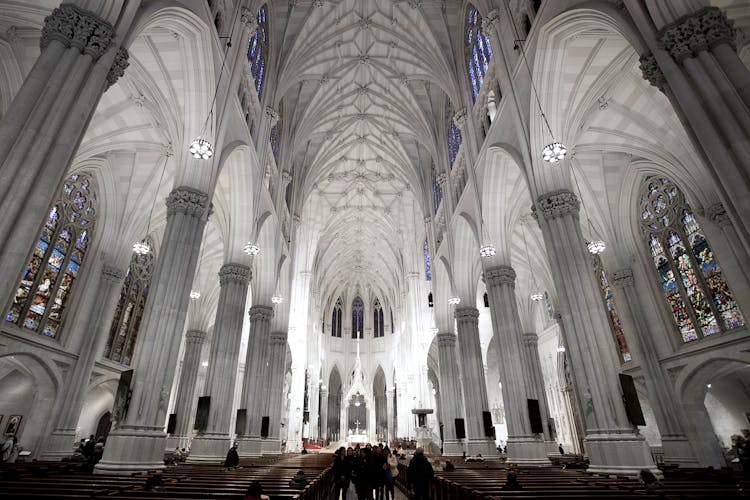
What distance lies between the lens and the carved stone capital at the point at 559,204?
454 inches

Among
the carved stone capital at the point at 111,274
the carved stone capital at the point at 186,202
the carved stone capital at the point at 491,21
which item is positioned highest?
the carved stone capital at the point at 491,21

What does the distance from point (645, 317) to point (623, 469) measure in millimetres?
11773

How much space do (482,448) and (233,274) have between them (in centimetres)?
A: 1367

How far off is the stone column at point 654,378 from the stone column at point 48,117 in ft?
68.5

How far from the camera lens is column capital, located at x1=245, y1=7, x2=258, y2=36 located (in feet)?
46.5

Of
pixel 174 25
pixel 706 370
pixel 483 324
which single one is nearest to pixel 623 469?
pixel 706 370

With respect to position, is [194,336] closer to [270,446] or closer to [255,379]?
[255,379]

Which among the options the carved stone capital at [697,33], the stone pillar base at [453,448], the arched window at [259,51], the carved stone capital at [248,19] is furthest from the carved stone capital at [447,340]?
the carved stone capital at [697,33]

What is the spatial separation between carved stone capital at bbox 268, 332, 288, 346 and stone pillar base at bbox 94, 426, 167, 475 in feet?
50.3

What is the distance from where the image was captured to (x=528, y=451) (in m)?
13.5

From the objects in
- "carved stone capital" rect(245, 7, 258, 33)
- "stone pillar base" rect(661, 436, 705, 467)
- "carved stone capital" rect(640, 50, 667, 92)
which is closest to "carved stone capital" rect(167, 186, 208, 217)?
"carved stone capital" rect(245, 7, 258, 33)

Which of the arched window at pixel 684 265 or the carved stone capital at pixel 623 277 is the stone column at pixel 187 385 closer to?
the carved stone capital at pixel 623 277

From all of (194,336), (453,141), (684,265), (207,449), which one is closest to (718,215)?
(684,265)

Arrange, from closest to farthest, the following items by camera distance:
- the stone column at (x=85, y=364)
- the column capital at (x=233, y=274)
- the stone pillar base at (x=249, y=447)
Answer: the stone column at (x=85, y=364) < the column capital at (x=233, y=274) < the stone pillar base at (x=249, y=447)
